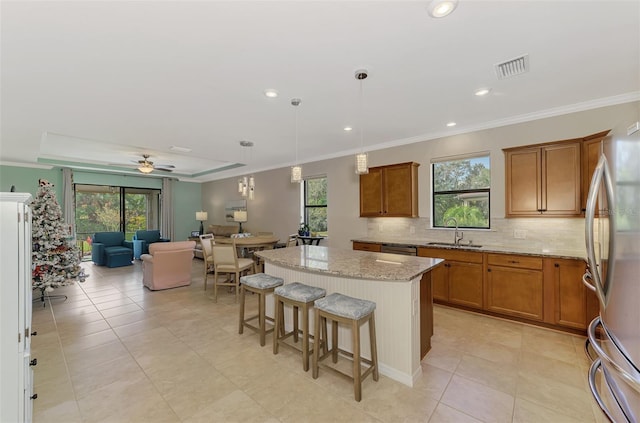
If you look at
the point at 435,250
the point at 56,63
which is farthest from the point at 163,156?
the point at 435,250

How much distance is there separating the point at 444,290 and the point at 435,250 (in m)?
0.59

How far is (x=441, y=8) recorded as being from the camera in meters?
1.64

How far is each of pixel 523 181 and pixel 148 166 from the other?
7060mm

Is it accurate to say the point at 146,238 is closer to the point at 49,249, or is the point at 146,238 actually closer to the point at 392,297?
the point at 49,249

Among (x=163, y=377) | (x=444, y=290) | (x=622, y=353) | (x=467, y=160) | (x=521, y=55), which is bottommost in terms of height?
(x=163, y=377)

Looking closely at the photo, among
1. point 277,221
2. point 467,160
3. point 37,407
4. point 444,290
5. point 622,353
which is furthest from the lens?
point 277,221

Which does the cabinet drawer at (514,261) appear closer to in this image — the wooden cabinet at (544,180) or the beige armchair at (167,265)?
the wooden cabinet at (544,180)

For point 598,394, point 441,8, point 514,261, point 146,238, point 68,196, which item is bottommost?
point 598,394

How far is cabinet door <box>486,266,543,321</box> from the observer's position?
3160 mm

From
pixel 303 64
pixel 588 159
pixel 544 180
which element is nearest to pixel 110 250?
pixel 303 64

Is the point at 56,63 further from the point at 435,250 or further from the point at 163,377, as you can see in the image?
the point at 435,250

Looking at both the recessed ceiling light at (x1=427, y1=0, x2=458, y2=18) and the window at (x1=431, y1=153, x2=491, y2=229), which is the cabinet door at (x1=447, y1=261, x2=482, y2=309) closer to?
the window at (x1=431, y1=153, x2=491, y2=229)

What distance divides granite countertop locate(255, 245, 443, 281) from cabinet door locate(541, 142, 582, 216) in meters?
1.85

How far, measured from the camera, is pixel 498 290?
3398 millimetres
